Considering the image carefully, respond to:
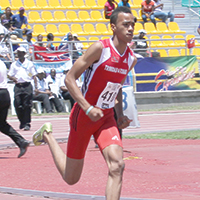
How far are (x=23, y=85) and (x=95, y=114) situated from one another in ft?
34.3

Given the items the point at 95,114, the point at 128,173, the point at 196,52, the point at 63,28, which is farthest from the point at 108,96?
the point at 63,28

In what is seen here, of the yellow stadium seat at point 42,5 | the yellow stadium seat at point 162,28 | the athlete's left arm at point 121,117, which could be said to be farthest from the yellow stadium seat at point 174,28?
the athlete's left arm at point 121,117

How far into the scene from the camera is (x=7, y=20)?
2256 cm

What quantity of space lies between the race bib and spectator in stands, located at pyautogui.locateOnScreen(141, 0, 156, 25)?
2228 cm

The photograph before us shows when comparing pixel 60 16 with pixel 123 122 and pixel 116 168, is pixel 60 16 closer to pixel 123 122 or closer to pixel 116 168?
pixel 123 122

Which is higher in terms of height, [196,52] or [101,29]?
[101,29]

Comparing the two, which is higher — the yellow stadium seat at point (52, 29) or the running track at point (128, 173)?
the running track at point (128, 173)

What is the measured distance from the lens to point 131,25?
5449mm

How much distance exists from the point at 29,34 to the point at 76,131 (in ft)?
54.3

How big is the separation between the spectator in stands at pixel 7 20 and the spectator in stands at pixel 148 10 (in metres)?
7.57

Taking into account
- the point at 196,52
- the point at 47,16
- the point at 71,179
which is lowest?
the point at 196,52

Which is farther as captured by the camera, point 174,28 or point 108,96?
point 174,28

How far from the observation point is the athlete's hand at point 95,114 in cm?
493

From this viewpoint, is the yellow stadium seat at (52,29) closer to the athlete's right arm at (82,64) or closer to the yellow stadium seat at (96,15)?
the yellow stadium seat at (96,15)
